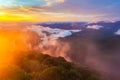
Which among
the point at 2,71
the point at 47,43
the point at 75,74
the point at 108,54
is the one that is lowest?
the point at 108,54

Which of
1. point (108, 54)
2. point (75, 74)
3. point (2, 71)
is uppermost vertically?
point (2, 71)

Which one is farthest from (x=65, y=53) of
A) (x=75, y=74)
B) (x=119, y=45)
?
(x=75, y=74)

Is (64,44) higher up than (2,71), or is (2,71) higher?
(2,71)

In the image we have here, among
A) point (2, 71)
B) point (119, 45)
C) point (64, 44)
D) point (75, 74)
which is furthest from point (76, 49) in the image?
point (2, 71)

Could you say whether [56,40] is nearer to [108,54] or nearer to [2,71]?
[108,54]

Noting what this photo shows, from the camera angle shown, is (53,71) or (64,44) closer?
(53,71)

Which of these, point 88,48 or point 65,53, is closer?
point 65,53

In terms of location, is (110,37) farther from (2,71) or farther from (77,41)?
(2,71)

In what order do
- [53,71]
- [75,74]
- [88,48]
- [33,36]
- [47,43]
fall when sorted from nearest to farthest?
[53,71] → [75,74] → [33,36] → [47,43] → [88,48]

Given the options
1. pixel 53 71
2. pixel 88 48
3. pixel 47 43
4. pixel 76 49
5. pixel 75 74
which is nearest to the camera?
pixel 53 71
